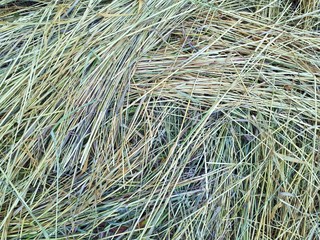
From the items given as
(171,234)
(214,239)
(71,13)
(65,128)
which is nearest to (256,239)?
(214,239)

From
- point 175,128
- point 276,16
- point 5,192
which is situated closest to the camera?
point 5,192

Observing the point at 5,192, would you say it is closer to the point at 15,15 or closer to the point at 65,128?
the point at 65,128

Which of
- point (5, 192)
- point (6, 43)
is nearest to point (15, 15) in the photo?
point (6, 43)

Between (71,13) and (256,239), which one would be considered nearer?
(256,239)

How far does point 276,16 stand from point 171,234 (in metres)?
0.70

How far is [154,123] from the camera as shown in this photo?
122cm

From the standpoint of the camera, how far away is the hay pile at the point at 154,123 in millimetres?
1149

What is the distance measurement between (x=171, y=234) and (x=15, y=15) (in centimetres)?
74

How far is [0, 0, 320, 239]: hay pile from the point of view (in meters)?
1.15

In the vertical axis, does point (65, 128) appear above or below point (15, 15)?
below

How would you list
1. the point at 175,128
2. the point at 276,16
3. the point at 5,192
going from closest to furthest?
the point at 5,192
the point at 175,128
the point at 276,16

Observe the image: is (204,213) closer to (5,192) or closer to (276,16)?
(5,192)

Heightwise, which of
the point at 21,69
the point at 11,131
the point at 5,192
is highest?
the point at 21,69

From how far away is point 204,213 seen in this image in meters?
1.14
